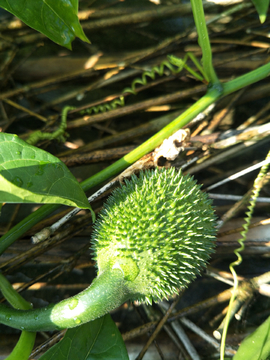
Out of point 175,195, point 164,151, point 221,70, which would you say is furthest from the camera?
point 221,70

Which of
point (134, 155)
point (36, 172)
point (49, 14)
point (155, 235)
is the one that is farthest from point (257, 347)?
point (49, 14)

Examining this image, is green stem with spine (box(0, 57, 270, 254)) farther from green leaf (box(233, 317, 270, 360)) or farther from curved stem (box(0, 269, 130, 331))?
green leaf (box(233, 317, 270, 360))

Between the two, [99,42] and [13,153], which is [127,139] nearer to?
[99,42]

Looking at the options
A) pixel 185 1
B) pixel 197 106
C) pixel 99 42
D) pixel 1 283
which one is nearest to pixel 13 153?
pixel 1 283

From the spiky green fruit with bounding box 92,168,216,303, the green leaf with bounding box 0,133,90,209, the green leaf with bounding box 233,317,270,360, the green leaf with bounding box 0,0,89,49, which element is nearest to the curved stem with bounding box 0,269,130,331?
the spiky green fruit with bounding box 92,168,216,303

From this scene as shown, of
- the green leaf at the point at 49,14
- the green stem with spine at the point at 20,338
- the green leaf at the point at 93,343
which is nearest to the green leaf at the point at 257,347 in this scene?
the green leaf at the point at 93,343
